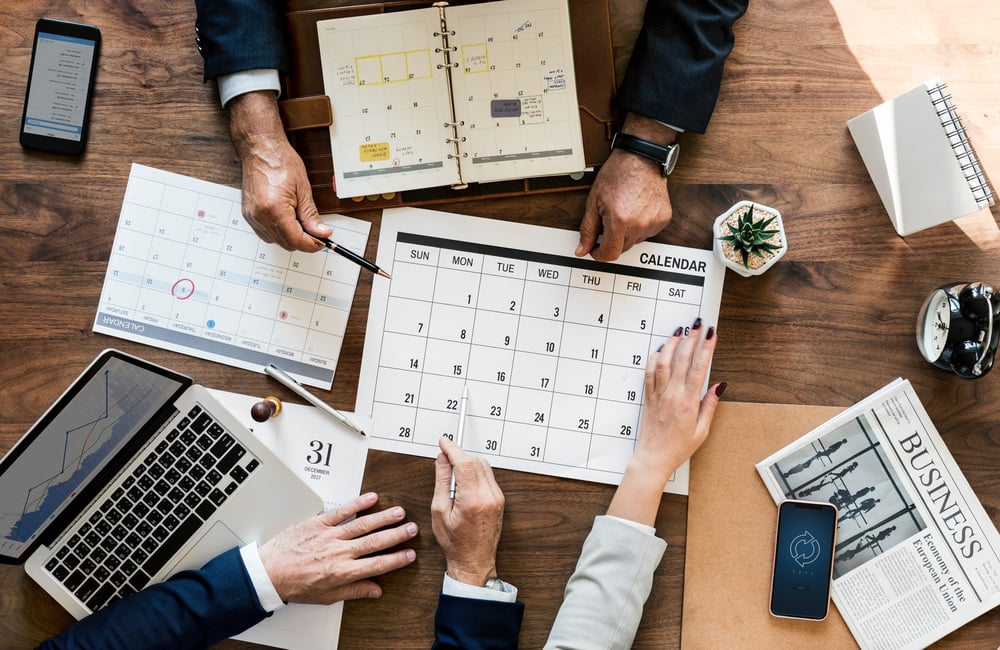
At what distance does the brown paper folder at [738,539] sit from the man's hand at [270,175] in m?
0.89

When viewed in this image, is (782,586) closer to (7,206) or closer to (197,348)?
(197,348)

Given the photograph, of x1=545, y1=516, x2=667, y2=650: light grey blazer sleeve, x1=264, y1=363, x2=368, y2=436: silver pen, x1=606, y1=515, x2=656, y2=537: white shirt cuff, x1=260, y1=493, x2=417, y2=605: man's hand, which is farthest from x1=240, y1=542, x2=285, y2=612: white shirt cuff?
x1=606, y1=515, x2=656, y2=537: white shirt cuff

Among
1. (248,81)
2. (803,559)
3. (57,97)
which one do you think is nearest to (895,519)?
(803,559)

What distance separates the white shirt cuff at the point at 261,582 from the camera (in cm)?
131

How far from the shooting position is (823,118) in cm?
141

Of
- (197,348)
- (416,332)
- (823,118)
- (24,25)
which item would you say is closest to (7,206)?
(24,25)

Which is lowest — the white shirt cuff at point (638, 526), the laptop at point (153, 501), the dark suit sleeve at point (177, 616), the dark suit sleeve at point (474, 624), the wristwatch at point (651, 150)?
the dark suit sleeve at point (474, 624)

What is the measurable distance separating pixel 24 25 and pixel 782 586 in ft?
6.12

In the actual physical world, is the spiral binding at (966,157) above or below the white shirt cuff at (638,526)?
above

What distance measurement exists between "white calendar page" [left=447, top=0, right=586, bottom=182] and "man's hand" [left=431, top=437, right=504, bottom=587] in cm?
56

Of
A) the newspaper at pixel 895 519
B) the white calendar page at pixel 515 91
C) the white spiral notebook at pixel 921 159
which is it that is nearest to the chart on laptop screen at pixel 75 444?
the white calendar page at pixel 515 91

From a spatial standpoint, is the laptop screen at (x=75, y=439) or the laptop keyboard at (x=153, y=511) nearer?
the laptop screen at (x=75, y=439)

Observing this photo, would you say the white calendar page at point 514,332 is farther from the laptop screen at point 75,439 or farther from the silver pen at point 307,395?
the laptop screen at point 75,439

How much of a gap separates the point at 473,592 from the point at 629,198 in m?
0.79
